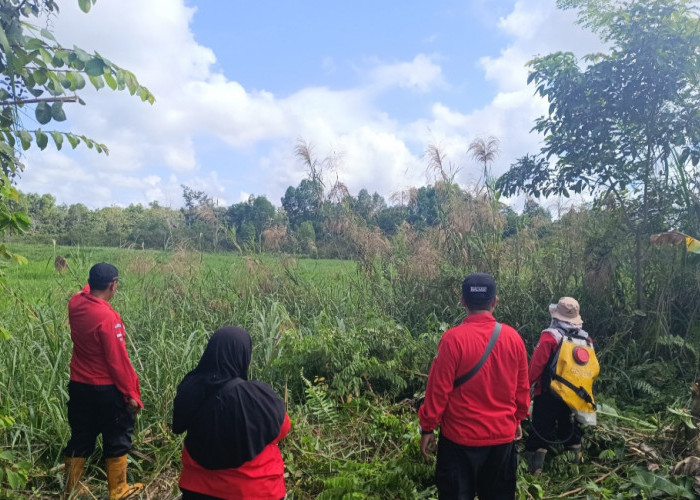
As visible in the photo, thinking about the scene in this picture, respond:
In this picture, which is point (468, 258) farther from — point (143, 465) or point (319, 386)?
point (143, 465)

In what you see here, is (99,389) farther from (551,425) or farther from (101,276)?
(551,425)

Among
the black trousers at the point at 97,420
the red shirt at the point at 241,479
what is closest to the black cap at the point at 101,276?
the black trousers at the point at 97,420

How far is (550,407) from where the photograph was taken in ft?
12.9

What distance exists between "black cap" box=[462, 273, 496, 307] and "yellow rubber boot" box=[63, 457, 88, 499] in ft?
9.54

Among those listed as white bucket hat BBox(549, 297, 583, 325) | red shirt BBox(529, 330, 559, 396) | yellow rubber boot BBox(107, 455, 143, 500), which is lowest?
yellow rubber boot BBox(107, 455, 143, 500)

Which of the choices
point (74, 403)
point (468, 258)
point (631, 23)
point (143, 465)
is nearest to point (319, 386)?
point (143, 465)

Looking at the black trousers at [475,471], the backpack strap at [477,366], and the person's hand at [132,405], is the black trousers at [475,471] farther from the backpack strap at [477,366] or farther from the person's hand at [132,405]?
the person's hand at [132,405]

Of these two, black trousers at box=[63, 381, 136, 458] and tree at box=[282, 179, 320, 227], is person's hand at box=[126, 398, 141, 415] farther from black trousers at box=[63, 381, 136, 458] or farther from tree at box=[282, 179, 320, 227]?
tree at box=[282, 179, 320, 227]

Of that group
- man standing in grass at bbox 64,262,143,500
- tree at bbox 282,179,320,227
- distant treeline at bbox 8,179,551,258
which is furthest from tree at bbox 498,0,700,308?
man standing in grass at bbox 64,262,143,500

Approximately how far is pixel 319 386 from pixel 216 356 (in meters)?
2.41

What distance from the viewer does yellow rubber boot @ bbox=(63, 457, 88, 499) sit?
356cm

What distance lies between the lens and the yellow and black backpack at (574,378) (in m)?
3.80

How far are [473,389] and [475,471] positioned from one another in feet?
1.60

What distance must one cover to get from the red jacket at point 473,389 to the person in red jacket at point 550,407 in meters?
1.05
